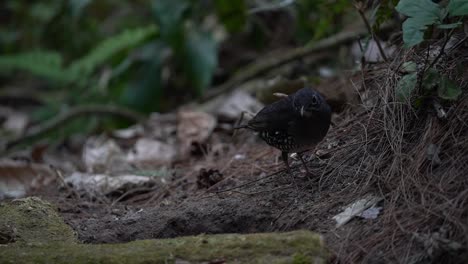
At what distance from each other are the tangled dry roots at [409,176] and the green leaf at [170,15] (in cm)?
361

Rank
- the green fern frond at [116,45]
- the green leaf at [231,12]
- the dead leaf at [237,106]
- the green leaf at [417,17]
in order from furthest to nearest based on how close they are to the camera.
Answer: the green leaf at [231,12], the green fern frond at [116,45], the dead leaf at [237,106], the green leaf at [417,17]

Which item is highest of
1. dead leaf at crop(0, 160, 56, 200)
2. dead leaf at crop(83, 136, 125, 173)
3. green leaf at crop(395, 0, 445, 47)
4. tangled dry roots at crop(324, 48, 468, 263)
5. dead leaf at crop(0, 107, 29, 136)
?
green leaf at crop(395, 0, 445, 47)

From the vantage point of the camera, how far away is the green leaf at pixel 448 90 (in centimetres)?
335

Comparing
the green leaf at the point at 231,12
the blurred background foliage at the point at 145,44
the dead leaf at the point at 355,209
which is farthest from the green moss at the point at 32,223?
the green leaf at the point at 231,12

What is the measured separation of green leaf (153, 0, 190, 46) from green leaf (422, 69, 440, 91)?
13.9ft

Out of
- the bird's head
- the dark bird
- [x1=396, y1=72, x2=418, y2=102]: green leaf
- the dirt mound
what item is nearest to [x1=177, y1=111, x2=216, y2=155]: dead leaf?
the dirt mound

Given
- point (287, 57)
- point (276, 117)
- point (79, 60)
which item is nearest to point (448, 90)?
point (276, 117)

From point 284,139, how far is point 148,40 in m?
3.78

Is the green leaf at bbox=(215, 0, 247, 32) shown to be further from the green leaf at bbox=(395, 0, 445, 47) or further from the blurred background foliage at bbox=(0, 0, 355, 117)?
the green leaf at bbox=(395, 0, 445, 47)

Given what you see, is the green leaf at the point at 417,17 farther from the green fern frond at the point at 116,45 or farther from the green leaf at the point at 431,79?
the green fern frond at the point at 116,45

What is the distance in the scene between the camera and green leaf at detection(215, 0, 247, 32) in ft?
24.3

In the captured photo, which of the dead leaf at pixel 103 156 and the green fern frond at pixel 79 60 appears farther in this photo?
the green fern frond at pixel 79 60

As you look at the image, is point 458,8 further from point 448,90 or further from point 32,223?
point 32,223

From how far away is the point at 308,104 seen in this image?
4039 millimetres
